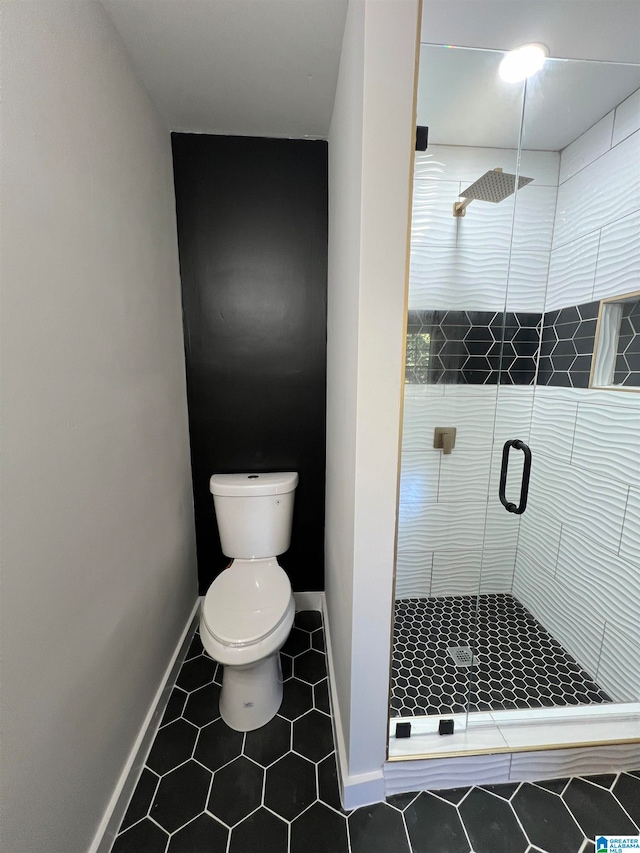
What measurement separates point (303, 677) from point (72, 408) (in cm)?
145

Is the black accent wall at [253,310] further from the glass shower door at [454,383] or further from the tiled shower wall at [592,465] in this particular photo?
the tiled shower wall at [592,465]

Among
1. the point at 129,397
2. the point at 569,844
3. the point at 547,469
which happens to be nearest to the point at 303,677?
the point at 569,844

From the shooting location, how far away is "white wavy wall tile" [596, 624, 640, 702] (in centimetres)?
140

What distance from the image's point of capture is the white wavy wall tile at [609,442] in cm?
141

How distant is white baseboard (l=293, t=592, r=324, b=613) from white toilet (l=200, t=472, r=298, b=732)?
43 cm

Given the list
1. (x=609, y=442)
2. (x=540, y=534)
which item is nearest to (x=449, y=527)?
(x=540, y=534)

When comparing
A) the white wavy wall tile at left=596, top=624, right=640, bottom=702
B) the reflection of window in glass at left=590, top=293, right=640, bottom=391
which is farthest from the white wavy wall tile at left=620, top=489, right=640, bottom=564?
the reflection of window in glass at left=590, top=293, right=640, bottom=391

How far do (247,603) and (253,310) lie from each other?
131cm

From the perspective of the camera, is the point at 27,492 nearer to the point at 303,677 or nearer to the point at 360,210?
the point at 360,210

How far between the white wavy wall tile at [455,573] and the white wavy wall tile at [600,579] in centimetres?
38

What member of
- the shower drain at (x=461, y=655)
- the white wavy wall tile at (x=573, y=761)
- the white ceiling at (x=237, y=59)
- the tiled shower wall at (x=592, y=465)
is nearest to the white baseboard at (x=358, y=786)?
the white wavy wall tile at (x=573, y=761)

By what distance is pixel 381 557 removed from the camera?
101cm

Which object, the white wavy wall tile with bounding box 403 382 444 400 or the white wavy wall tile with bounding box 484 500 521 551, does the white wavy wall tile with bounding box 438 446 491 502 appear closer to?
the white wavy wall tile with bounding box 484 500 521 551

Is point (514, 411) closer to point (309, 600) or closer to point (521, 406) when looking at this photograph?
point (521, 406)
